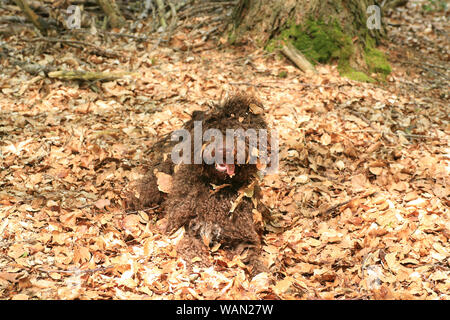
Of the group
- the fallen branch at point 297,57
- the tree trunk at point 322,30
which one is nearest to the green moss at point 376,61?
the tree trunk at point 322,30

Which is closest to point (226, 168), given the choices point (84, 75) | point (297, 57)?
point (297, 57)

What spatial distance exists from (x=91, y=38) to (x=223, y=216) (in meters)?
4.63

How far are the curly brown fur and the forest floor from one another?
0.63 ft

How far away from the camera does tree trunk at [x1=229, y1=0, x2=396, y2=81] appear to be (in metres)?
5.83

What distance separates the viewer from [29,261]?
327 centimetres

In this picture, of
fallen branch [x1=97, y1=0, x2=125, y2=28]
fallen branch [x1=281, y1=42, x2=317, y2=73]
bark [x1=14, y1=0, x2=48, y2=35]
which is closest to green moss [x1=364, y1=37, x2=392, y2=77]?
fallen branch [x1=281, y1=42, x2=317, y2=73]

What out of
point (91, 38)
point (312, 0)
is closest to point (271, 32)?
point (312, 0)

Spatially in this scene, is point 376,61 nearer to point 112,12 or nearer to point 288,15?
point 288,15

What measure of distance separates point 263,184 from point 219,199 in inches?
39.9

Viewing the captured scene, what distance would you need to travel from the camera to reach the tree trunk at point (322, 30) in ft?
19.1

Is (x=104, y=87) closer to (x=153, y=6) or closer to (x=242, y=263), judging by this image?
(x=153, y=6)

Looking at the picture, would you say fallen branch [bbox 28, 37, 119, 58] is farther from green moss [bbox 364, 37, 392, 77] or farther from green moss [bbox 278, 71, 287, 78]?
green moss [bbox 364, 37, 392, 77]

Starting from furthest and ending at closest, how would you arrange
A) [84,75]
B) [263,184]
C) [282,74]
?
[282,74] < [84,75] < [263,184]

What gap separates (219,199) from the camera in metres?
3.48
